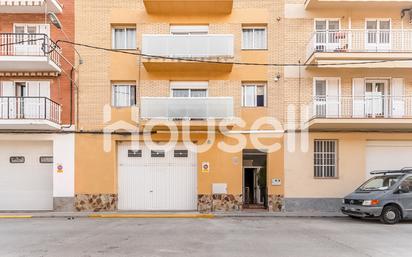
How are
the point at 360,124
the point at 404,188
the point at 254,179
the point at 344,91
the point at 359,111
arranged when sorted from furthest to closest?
1. the point at 254,179
2. the point at 344,91
3. the point at 359,111
4. the point at 360,124
5. the point at 404,188

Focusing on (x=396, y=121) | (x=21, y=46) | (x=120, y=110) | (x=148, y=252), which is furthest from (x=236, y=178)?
(x=21, y=46)

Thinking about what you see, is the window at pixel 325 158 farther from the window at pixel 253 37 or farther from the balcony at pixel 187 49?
the balcony at pixel 187 49

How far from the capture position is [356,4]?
16094 mm

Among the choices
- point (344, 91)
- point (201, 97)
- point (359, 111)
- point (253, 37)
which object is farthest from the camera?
point (253, 37)

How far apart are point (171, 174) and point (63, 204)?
185 inches

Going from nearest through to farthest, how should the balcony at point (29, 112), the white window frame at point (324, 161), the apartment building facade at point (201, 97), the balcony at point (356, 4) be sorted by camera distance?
the balcony at point (29, 112) → the balcony at point (356, 4) → the apartment building facade at point (201, 97) → the white window frame at point (324, 161)

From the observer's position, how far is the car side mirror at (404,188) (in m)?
13.4

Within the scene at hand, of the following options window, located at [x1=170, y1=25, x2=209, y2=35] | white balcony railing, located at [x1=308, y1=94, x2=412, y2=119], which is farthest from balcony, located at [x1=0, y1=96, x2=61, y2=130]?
white balcony railing, located at [x1=308, y1=94, x2=412, y2=119]

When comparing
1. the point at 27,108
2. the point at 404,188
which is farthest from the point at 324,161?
the point at 27,108

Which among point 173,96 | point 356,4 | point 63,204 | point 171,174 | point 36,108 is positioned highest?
point 356,4

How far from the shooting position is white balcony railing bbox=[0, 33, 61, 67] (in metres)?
15.9

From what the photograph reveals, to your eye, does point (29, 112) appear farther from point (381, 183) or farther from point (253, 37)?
point (381, 183)

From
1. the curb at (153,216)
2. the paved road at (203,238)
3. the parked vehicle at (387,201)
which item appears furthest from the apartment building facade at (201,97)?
the paved road at (203,238)

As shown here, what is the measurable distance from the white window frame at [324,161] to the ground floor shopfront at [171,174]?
1531 mm
